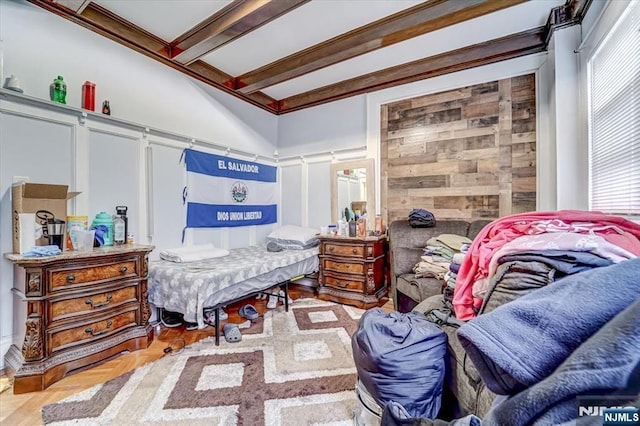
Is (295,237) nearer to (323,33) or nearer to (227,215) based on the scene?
(227,215)

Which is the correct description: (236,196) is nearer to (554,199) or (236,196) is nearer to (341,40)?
(341,40)

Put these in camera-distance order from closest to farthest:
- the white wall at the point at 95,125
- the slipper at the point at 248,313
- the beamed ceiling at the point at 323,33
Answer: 1. the white wall at the point at 95,125
2. the beamed ceiling at the point at 323,33
3. the slipper at the point at 248,313

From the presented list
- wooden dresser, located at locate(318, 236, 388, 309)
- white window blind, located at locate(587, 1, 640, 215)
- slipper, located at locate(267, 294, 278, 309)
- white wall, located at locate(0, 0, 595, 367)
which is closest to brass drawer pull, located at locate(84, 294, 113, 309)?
white wall, located at locate(0, 0, 595, 367)

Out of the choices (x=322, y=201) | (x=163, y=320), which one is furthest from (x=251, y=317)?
(x=322, y=201)

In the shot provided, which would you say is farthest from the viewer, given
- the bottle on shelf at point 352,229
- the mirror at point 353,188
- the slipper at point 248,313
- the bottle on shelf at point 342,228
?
the mirror at point 353,188

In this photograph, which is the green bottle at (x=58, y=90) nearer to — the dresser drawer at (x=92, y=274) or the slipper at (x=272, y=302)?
the dresser drawer at (x=92, y=274)

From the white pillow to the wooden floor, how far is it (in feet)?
4.63

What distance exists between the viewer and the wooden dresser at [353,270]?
123 inches

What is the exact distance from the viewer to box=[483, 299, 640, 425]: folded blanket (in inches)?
15.7

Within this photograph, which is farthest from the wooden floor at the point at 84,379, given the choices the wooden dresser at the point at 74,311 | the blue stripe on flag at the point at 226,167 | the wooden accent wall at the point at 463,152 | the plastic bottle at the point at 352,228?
the wooden accent wall at the point at 463,152

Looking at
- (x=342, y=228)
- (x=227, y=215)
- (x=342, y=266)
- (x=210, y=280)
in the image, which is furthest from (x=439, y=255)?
(x=227, y=215)

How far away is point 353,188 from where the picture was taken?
3.75m

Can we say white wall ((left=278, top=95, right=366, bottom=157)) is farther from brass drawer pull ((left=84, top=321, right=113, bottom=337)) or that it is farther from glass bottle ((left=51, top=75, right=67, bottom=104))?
brass drawer pull ((left=84, top=321, right=113, bottom=337))

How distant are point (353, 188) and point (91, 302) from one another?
2939mm
